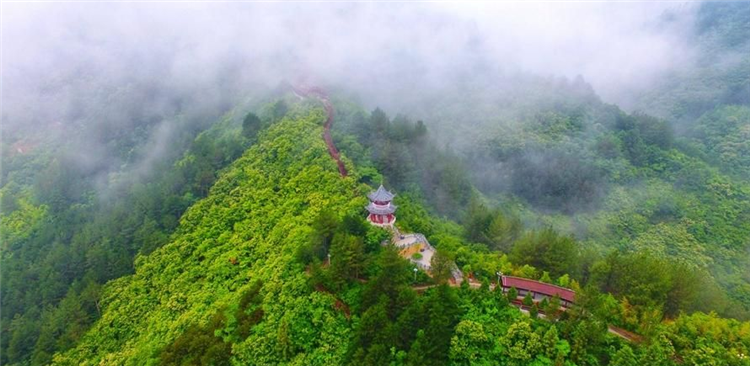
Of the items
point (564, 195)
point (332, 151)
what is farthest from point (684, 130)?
point (332, 151)

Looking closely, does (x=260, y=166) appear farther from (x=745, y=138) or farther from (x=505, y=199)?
(x=745, y=138)

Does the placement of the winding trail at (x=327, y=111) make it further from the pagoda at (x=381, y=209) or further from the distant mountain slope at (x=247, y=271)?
the pagoda at (x=381, y=209)

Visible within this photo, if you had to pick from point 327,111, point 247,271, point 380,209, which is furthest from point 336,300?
point 327,111

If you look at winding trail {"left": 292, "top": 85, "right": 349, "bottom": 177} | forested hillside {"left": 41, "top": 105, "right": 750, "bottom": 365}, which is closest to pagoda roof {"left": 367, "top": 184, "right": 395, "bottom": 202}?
forested hillside {"left": 41, "top": 105, "right": 750, "bottom": 365}

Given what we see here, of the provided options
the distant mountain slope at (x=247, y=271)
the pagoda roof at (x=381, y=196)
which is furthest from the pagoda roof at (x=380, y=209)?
the distant mountain slope at (x=247, y=271)

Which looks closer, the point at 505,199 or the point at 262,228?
the point at 262,228

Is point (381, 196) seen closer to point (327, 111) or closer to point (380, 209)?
point (380, 209)

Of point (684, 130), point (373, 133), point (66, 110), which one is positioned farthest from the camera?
point (66, 110)

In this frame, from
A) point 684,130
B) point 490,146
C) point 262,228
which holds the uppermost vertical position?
point 262,228

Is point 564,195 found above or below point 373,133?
below
